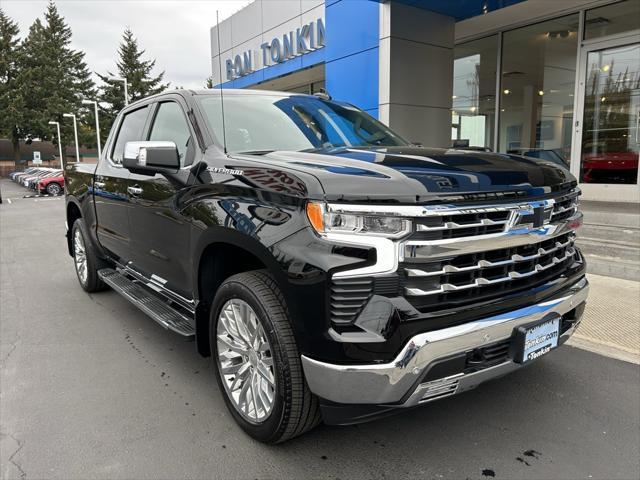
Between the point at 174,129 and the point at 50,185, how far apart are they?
26715mm

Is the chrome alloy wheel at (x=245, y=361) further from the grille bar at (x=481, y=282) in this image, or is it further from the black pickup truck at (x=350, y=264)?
the grille bar at (x=481, y=282)

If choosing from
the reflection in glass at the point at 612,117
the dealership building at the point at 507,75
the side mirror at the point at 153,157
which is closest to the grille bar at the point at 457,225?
the side mirror at the point at 153,157

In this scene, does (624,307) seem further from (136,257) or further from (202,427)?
(136,257)

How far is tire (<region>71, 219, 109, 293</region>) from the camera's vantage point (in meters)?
5.26

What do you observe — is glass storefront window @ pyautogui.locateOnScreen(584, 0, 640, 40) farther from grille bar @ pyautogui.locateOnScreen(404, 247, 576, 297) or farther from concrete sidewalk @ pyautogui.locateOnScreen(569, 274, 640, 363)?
grille bar @ pyautogui.locateOnScreen(404, 247, 576, 297)

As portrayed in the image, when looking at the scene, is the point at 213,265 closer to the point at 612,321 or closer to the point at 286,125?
the point at 286,125

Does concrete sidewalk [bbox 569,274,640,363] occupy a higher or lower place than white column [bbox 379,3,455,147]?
lower

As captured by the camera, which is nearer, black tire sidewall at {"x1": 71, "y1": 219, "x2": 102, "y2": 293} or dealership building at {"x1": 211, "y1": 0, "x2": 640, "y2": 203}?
black tire sidewall at {"x1": 71, "y1": 219, "x2": 102, "y2": 293}

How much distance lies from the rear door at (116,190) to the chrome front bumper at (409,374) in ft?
8.53

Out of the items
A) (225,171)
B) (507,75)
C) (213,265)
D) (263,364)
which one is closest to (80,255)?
(213,265)

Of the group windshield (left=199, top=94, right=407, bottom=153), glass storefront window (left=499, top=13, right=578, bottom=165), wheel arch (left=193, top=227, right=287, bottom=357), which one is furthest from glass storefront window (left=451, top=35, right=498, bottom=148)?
wheel arch (left=193, top=227, right=287, bottom=357)

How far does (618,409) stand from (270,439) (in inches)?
84.5

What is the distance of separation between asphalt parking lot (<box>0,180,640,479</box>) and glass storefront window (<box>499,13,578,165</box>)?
8065 mm

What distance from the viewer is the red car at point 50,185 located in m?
26.3
